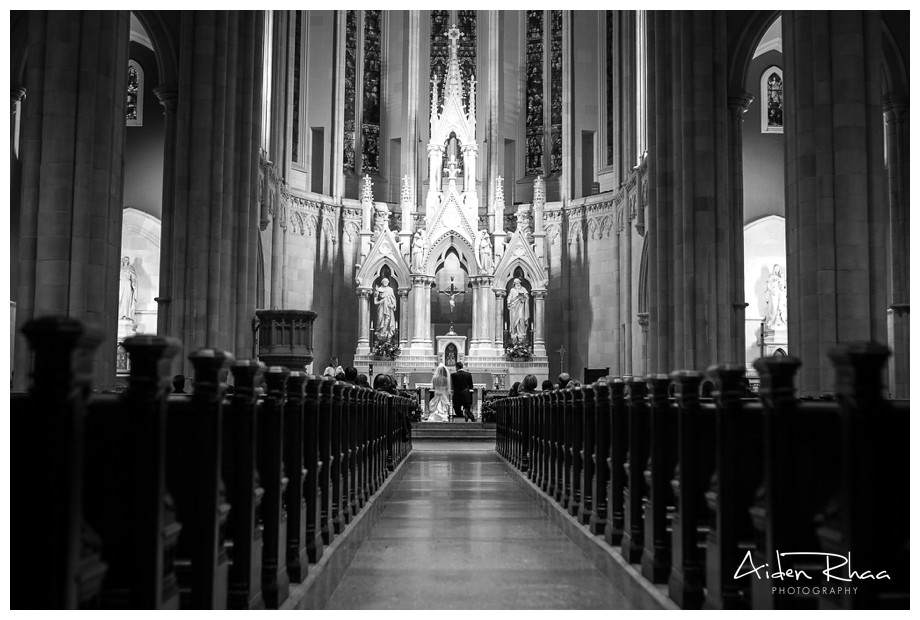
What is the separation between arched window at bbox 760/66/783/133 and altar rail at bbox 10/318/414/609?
21965 millimetres

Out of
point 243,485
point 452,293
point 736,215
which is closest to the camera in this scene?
point 243,485

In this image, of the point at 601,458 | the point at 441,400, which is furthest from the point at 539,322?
the point at 601,458

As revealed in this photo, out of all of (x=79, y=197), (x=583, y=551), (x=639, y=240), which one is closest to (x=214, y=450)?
(x=583, y=551)

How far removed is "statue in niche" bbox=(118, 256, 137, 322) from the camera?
877 inches

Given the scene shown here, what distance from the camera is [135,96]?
23344 millimetres

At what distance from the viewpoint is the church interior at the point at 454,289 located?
2.88 m

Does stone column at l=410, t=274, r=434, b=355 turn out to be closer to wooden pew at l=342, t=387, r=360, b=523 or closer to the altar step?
the altar step

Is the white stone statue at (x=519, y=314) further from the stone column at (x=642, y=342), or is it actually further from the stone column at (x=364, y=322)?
the stone column at (x=364, y=322)

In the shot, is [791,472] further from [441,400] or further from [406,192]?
[406,192]

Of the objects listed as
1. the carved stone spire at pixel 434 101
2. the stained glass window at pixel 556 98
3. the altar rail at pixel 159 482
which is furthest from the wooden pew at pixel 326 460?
the stained glass window at pixel 556 98

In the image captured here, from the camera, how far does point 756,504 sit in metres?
3.54

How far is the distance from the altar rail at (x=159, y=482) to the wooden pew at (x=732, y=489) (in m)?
1.82

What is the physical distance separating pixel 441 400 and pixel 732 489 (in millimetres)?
19159

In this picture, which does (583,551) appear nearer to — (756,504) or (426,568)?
(426,568)
